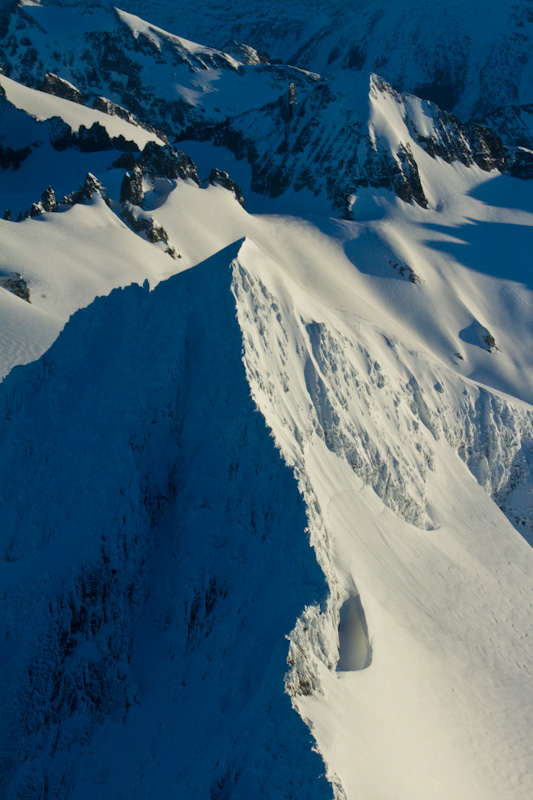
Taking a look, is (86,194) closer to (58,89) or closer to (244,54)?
(58,89)

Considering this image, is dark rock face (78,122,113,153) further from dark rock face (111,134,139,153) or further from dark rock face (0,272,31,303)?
dark rock face (0,272,31,303)

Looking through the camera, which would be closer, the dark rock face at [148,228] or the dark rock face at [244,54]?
the dark rock face at [148,228]

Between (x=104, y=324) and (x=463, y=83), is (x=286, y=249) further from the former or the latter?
(x=463, y=83)

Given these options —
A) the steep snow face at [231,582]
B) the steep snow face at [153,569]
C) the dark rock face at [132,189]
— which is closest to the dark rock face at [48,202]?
the dark rock face at [132,189]

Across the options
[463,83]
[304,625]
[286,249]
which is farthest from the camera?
[463,83]

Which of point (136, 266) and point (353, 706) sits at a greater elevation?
point (353, 706)

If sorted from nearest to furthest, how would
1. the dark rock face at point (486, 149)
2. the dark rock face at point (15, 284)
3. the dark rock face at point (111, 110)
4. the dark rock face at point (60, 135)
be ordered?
the dark rock face at point (15, 284) < the dark rock face at point (60, 135) < the dark rock face at point (486, 149) < the dark rock face at point (111, 110)

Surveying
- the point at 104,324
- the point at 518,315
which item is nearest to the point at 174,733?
the point at 104,324

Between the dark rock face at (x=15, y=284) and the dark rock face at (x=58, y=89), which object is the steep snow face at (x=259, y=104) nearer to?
the dark rock face at (x=58, y=89)
